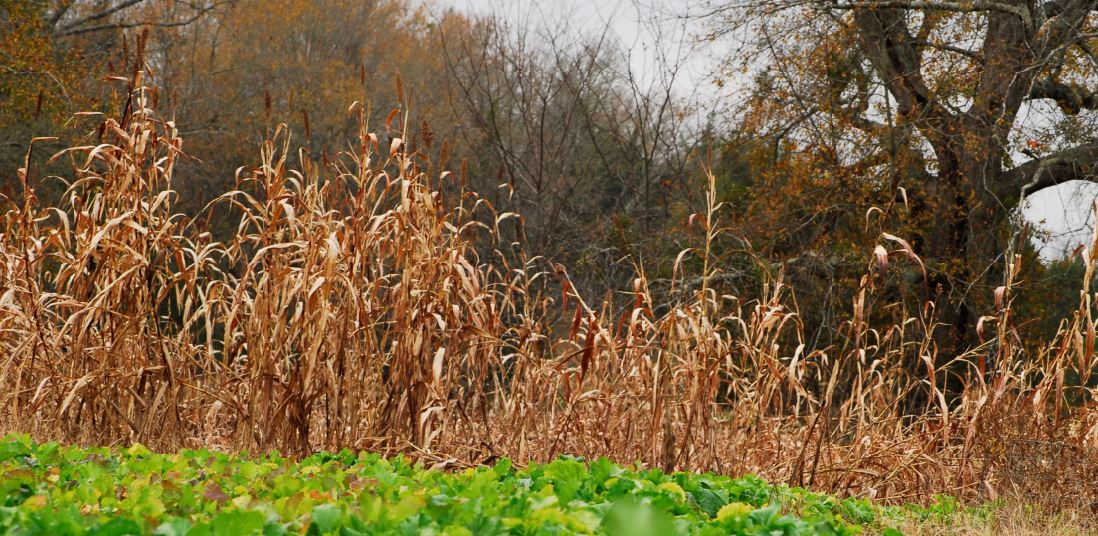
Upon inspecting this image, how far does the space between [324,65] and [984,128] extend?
1178cm

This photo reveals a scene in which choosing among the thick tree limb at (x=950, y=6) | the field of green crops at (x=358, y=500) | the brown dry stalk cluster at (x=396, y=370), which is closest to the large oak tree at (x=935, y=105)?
the thick tree limb at (x=950, y=6)

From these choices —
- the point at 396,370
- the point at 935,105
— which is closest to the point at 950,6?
the point at 935,105

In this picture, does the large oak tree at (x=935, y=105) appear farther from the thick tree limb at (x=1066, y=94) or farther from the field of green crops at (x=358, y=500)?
the field of green crops at (x=358, y=500)

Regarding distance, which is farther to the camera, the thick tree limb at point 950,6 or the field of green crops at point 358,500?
the thick tree limb at point 950,6

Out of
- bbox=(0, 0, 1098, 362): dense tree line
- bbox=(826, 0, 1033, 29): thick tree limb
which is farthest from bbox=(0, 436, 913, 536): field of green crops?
bbox=(826, 0, 1033, 29): thick tree limb

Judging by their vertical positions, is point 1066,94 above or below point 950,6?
below

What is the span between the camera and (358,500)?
209 centimetres

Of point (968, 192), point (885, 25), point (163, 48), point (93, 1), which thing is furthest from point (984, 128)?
point (93, 1)

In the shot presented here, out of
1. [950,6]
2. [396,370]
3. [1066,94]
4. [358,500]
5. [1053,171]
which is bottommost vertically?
[358,500]

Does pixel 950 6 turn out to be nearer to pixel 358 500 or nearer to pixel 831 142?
pixel 831 142

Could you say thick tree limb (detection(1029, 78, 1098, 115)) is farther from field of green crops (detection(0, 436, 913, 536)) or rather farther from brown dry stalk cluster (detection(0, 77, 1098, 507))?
field of green crops (detection(0, 436, 913, 536))

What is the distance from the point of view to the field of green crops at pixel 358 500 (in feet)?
5.32

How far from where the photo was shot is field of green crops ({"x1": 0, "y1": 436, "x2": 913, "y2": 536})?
1.62m

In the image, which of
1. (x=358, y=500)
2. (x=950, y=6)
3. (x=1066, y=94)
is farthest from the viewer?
(x=1066, y=94)
